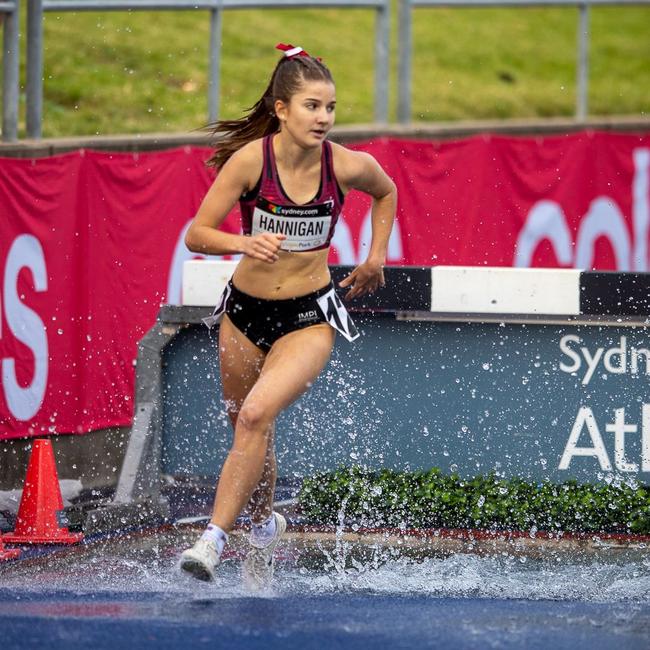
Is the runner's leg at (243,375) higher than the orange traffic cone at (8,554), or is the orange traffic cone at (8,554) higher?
the runner's leg at (243,375)

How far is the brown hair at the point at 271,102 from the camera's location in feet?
Result: 20.9

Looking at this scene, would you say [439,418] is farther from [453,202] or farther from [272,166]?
[453,202]

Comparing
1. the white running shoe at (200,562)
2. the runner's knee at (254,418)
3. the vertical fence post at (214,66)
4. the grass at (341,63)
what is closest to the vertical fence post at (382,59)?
the grass at (341,63)

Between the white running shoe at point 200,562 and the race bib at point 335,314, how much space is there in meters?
1.13

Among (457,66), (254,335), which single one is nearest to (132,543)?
(254,335)

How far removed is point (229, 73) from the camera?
718 inches

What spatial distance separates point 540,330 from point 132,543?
94.1 inches

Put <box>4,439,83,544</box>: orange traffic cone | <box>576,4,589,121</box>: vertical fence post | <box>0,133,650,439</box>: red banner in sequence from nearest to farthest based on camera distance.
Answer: <box>4,439,83,544</box>: orange traffic cone
<box>0,133,650,439</box>: red banner
<box>576,4,589,121</box>: vertical fence post

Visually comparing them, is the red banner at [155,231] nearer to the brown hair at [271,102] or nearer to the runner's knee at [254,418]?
the brown hair at [271,102]

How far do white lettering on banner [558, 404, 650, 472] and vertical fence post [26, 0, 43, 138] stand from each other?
491 centimetres

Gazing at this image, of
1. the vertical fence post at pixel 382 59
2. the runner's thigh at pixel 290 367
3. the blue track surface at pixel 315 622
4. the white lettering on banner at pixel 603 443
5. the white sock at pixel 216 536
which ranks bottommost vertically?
the blue track surface at pixel 315 622

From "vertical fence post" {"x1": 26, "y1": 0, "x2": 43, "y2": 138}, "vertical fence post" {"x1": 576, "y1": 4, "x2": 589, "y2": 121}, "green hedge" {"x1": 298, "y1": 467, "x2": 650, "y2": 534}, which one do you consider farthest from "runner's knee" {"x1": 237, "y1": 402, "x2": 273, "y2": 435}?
"vertical fence post" {"x1": 576, "y1": 4, "x2": 589, "y2": 121}

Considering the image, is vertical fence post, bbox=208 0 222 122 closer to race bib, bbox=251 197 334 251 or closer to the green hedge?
the green hedge

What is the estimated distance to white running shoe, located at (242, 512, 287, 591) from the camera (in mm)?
6445
